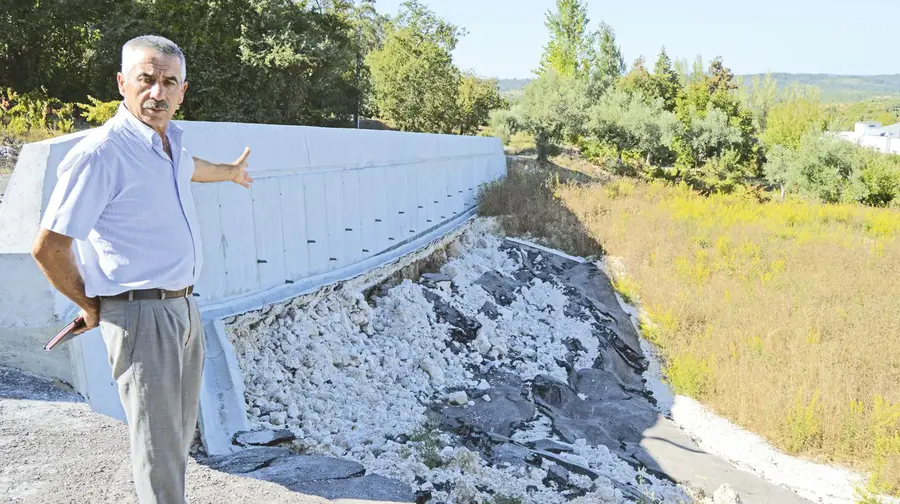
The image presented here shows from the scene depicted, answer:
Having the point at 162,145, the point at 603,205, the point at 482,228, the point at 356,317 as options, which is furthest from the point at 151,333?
the point at 603,205

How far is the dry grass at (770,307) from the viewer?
25.6ft

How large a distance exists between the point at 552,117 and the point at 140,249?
29.8 meters

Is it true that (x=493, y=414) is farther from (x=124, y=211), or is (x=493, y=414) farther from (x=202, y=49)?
(x=202, y=49)

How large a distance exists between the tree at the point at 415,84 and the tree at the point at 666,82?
20.5 m

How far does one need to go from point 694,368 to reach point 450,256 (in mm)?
4622

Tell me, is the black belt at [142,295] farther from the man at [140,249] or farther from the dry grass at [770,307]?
the dry grass at [770,307]

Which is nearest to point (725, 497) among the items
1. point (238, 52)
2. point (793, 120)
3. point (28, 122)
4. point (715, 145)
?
point (28, 122)

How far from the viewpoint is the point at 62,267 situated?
8.02 ft

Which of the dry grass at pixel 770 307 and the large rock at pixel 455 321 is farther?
the large rock at pixel 455 321

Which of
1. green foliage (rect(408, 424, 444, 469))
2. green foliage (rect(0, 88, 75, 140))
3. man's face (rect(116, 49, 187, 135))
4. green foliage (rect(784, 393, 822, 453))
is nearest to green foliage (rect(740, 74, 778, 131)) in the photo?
green foliage (rect(0, 88, 75, 140))

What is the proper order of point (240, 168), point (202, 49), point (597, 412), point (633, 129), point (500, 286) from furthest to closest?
point (633, 129) < point (202, 49) < point (500, 286) < point (597, 412) < point (240, 168)

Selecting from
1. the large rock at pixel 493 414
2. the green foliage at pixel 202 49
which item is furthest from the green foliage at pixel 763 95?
the large rock at pixel 493 414

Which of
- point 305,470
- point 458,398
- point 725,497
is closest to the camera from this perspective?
point 305,470

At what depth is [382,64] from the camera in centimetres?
3762
